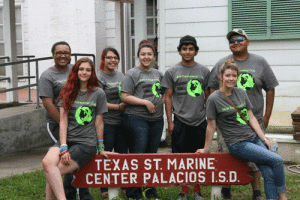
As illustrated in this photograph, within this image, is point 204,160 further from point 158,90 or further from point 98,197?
point 98,197

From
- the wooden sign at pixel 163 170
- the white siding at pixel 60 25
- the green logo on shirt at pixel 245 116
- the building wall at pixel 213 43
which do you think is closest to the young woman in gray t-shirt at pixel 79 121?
the wooden sign at pixel 163 170

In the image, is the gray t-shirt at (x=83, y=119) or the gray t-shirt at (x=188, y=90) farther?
the gray t-shirt at (x=188, y=90)

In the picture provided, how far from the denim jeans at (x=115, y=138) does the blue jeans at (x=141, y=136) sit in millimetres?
238

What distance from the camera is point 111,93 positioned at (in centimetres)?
455

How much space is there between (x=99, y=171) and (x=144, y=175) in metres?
0.46

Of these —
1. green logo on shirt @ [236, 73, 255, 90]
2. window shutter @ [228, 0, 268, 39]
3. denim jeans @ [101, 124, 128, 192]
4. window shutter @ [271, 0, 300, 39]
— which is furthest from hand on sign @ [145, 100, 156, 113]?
window shutter @ [271, 0, 300, 39]

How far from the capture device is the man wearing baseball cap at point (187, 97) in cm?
429

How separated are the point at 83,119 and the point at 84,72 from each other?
46 centimetres

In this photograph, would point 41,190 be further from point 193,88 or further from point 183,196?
point 193,88

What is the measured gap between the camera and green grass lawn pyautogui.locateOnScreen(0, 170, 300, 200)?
4.57 m

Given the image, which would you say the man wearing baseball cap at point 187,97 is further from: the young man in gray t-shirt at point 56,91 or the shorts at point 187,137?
the young man in gray t-shirt at point 56,91

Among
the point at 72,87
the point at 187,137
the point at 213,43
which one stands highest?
the point at 213,43

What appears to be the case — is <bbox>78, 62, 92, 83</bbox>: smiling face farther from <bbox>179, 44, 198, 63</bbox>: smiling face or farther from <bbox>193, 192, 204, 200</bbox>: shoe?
<bbox>193, 192, 204, 200</bbox>: shoe

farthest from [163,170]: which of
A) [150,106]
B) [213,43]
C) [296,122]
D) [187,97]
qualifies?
[213,43]
